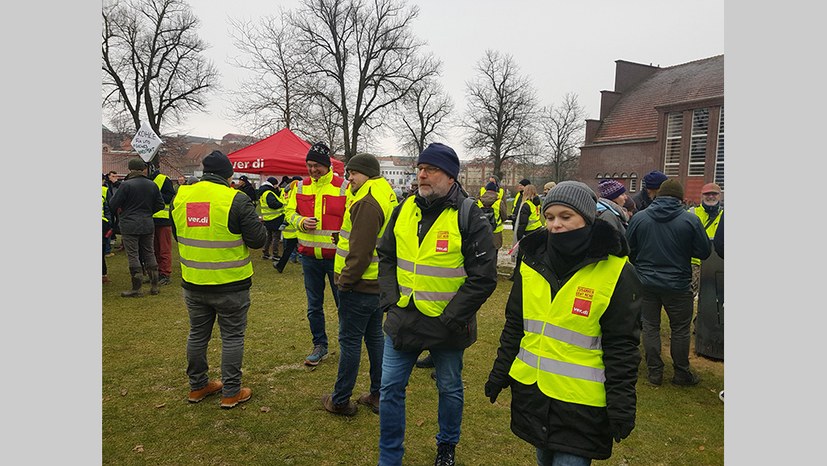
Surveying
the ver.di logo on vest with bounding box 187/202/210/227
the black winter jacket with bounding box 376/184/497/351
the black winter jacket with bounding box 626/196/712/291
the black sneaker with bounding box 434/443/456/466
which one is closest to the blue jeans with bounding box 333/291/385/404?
the black winter jacket with bounding box 376/184/497/351

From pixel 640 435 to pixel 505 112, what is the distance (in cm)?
3837

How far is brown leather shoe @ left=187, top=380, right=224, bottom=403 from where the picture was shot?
4.15 m

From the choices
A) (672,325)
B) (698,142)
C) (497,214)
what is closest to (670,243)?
(672,325)

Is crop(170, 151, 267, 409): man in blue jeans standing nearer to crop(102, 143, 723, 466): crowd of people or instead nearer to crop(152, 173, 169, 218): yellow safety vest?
crop(102, 143, 723, 466): crowd of people

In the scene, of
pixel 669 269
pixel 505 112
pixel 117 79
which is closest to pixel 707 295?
pixel 669 269

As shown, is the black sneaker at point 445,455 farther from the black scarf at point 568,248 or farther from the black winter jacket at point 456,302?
the black scarf at point 568,248

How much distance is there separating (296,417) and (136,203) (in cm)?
553

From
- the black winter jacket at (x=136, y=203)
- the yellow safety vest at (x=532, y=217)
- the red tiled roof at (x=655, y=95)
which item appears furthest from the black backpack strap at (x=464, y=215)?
the red tiled roof at (x=655, y=95)

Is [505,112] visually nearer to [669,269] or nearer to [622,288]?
[669,269]

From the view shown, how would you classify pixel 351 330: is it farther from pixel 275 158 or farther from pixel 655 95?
pixel 655 95

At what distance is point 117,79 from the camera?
23.5m

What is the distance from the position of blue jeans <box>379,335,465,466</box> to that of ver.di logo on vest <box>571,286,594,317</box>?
1.02 metres

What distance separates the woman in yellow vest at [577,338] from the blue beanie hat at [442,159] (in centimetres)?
84

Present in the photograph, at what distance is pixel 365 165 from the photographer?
4.00 m
